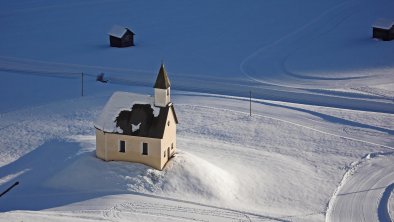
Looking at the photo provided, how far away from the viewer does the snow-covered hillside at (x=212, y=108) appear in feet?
136

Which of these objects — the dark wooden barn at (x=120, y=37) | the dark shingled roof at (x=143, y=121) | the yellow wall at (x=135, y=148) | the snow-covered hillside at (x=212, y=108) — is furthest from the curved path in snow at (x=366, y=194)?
the dark wooden barn at (x=120, y=37)

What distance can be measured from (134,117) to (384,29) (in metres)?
39.3

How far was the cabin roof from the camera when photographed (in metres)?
43.2

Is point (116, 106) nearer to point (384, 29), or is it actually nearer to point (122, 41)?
point (122, 41)

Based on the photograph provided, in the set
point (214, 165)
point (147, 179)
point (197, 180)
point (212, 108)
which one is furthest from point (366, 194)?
point (212, 108)

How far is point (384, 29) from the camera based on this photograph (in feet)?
245

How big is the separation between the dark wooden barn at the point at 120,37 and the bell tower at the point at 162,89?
32.4m

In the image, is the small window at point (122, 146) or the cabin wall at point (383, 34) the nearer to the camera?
the small window at point (122, 146)

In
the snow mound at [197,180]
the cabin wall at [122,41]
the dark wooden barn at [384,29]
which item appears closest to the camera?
the snow mound at [197,180]

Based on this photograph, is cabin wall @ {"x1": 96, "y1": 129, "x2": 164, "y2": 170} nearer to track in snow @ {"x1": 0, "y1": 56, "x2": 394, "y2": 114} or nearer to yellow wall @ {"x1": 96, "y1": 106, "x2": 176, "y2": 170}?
yellow wall @ {"x1": 96, "y1": 106, "x2": 176, "y2": 170}

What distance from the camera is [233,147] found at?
163 ft

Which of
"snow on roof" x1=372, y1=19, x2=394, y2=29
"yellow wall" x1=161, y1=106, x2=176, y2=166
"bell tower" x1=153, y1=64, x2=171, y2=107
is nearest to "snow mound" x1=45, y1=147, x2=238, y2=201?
"yellow wall" x1=161, y1=106, x2=176, y2=166

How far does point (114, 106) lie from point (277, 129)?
1399 centimetres

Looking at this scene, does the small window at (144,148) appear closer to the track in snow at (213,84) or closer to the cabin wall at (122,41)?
the track in snow at (213,84)
